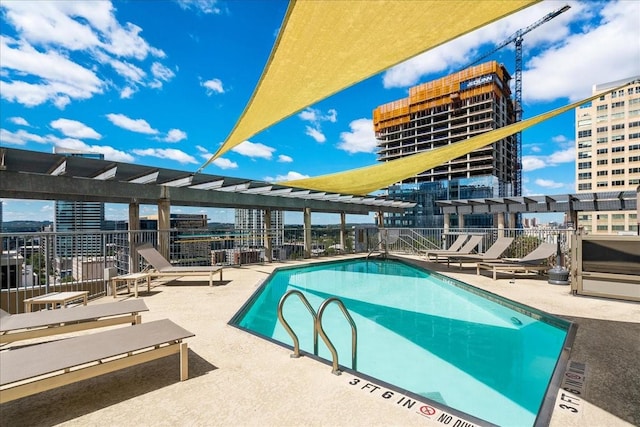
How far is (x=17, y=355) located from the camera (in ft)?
7.39

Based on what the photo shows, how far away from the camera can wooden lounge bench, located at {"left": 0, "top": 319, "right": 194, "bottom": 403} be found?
201 cm

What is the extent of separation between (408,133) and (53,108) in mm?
77303

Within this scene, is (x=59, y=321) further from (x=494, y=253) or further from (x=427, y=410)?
(x=494, y=253)

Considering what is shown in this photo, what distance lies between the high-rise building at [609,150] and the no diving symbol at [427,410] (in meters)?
79.3

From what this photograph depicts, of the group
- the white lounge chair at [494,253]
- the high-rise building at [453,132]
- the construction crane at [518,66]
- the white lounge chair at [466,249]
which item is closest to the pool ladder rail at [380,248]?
the white lounge chair at [466,249]

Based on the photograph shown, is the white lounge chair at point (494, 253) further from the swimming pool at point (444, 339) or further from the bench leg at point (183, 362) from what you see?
the bench leg at point (183, 362)

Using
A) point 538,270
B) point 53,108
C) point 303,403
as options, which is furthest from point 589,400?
point 53,108

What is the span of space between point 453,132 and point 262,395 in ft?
289

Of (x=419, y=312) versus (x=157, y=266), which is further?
(x=157, y=266)

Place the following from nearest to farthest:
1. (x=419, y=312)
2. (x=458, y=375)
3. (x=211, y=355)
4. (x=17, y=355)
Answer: (x=17, y=355)
(x=211, y=355)
(x=458, y=375)
(x=419, y=312)

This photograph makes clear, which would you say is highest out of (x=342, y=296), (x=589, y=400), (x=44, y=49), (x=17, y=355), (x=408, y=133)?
(x=408, y=133)

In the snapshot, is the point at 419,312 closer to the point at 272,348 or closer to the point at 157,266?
the point at 272,348

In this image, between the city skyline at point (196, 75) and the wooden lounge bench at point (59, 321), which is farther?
the city skyline at point (196, 75)

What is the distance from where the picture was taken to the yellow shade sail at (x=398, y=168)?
19.7 feet
